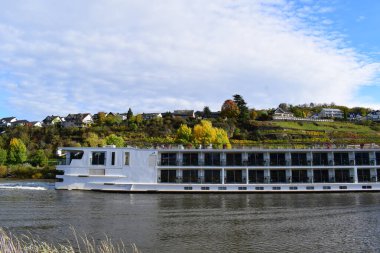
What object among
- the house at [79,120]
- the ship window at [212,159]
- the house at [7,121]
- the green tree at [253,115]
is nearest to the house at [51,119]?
the house at [79,120]

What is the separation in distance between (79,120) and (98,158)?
106904mm

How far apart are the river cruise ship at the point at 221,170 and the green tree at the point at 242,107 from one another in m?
73.3

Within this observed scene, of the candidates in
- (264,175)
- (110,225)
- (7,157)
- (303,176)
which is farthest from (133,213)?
(7,157)

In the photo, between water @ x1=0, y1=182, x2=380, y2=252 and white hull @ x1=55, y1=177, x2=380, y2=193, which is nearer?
water @ x1=0, y1=182, x2=380, y2=252

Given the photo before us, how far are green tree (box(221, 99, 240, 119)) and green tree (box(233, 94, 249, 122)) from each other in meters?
1.43

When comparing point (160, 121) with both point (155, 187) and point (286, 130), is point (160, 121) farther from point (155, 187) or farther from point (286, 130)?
point (155, 187)

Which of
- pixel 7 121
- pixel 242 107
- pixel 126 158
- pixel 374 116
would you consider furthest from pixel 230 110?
pixel 7 121

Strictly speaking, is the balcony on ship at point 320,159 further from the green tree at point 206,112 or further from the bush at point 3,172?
the green tree at point 206,112

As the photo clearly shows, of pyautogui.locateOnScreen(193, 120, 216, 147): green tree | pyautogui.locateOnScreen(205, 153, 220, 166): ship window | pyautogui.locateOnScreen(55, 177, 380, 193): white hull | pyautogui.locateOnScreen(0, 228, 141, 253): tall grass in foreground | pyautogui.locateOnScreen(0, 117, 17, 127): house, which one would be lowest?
pyautogui.locateOnScreen(0, 228, 141, 253): tall grass in foreground

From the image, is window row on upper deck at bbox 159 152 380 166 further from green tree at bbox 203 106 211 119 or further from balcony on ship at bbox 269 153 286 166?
green tree at bbox 203 106 211 119

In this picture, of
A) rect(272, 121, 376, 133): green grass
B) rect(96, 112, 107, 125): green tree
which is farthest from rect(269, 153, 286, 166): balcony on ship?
rect(96, 112, 107, 125): green tree

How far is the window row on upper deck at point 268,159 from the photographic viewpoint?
1804 inches

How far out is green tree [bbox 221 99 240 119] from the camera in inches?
4988

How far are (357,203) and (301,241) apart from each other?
1688cm
